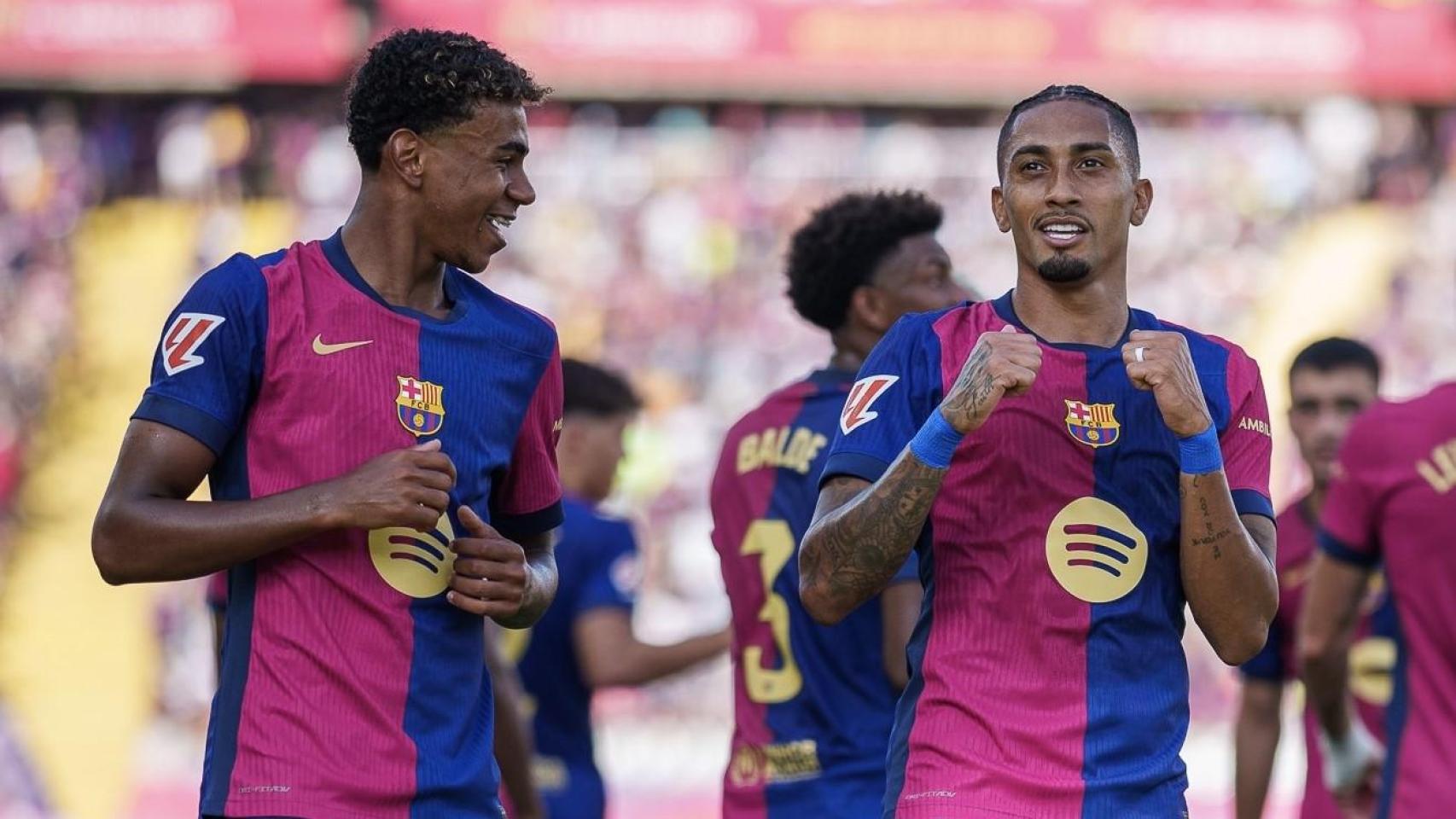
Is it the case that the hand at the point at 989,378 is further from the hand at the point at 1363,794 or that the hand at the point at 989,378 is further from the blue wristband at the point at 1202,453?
the hand at the point at 1363,794

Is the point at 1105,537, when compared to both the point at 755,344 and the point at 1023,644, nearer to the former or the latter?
the point at 1023,644

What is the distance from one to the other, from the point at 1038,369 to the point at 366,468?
1.20 metres

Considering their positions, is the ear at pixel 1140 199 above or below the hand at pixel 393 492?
above

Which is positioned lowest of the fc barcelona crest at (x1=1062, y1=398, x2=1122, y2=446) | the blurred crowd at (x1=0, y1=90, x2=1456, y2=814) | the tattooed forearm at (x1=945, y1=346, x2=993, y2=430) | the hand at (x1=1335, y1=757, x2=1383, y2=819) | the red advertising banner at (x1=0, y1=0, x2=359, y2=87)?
the hand at (x1=1335, y1=757, x2=1383, y2=819)

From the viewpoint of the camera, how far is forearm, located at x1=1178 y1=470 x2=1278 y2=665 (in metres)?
3.63

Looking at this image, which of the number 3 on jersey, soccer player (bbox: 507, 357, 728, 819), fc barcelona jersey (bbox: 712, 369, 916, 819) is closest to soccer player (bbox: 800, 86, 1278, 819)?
fc barcelona jersey (bbox: 712, 369, 916, 819)

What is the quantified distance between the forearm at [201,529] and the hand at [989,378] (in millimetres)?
1113

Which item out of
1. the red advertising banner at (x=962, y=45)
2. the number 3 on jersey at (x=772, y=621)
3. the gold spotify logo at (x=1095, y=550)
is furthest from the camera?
the red advertising banner at (x=962, y=45)

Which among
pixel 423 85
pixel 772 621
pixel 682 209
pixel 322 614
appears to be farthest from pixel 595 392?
pixel 682 209

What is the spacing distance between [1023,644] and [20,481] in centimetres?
1184

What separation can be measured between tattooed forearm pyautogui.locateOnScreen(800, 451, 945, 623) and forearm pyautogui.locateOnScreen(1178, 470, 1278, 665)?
0.47 metres

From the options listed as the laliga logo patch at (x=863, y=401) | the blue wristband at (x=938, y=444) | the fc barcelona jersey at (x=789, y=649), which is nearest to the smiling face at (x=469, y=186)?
the laliga logo patch at (x=863, y=401)

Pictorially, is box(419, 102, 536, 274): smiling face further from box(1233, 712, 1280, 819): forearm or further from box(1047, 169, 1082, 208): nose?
box(1233, 712, 1280, 819): forearm

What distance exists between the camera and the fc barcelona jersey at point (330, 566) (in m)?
3.70
